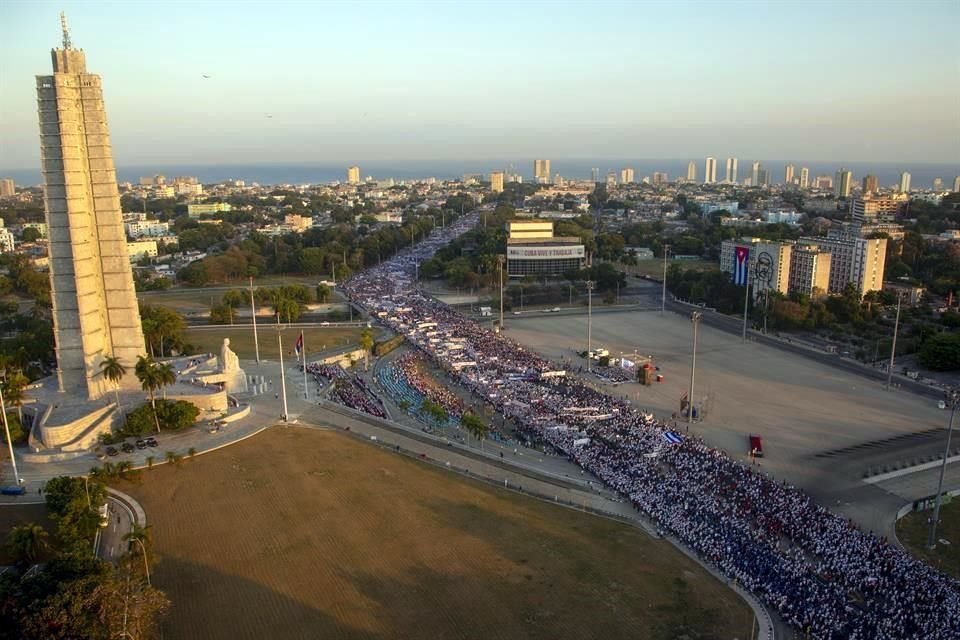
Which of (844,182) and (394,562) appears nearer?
(394,562)

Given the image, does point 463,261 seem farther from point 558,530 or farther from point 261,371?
point 558,530

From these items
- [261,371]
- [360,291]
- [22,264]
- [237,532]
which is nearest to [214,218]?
[22,264]

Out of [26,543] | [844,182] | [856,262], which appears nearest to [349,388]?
[26,543]

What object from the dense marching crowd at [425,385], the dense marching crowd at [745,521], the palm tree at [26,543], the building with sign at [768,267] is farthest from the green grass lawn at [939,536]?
the building with sign at [768,267]

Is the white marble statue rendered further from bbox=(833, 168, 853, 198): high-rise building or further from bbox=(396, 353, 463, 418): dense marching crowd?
bbox=(833, 168, 853, 198): high-rise building

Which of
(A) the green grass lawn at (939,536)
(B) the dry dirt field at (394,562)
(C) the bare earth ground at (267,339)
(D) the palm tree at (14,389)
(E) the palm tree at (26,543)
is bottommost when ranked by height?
(A) the green grass lawn at (939,536)

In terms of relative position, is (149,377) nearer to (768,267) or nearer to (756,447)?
(756,447)

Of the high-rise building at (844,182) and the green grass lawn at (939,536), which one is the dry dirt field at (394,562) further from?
the high-rise building at (844,182)

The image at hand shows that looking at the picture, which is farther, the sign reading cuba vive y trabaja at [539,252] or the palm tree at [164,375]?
the sign reading cuba vive y trabaja at [539,252]
